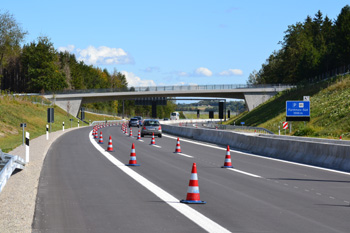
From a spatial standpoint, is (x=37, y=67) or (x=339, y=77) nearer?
(x=339, y=77)

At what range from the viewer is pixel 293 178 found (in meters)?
16.3

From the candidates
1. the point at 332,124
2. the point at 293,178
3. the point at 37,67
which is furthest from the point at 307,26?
the point at 293,178

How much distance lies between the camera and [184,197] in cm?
1208

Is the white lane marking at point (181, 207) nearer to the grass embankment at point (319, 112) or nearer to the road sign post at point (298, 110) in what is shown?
the road sign post at point (298, 110)

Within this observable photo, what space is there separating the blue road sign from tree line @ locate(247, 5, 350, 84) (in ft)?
165

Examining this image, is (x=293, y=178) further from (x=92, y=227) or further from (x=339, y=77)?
(x=339, y=77)

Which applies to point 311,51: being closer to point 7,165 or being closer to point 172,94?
point 172,94

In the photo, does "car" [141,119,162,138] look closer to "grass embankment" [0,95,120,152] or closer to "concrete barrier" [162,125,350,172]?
"grass embankment" [0,95,120,152]

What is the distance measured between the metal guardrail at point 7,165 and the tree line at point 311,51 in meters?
90.2

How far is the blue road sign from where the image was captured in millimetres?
53312

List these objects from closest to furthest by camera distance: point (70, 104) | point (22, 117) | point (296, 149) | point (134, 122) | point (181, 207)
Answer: point (181, 207) → point (296, 149) → point (22, 117) → point (134, 122) → point (70, 104)

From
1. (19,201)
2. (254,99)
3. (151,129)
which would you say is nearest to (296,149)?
(19,201)

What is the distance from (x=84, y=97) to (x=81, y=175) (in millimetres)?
98139

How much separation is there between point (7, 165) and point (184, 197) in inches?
182
